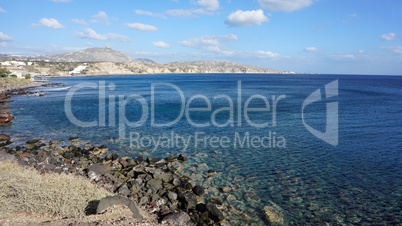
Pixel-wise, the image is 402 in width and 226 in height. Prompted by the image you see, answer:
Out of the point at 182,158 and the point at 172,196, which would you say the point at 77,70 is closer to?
the point at 182,158

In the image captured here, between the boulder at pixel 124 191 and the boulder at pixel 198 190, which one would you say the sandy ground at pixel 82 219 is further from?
the boulder at pixel 198 190

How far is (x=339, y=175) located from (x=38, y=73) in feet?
611

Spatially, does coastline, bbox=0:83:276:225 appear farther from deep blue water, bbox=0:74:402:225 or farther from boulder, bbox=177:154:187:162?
deep blue water, bbox=0:74:402:225

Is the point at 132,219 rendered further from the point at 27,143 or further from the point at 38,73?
the point at 38,73

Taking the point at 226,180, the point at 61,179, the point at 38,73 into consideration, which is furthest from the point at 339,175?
the point at 38,73

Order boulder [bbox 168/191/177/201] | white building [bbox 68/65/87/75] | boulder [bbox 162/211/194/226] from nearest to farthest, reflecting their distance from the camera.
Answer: boulder [bbox 162/211/194/226] → boulder [bbox 168/191/177/201] → white building [bbox 68/65/87/75]

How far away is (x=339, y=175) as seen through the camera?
58.7 feet

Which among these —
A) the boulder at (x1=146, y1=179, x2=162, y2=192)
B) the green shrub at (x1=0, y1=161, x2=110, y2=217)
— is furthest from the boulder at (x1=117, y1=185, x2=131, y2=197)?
the green shrub at (x1=0, y1=161, x2=110, y2=217)

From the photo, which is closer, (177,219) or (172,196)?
(177,219)

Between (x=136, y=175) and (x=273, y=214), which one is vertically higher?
(x=136, y=175)

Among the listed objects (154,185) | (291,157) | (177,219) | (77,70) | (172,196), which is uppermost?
(77,70)

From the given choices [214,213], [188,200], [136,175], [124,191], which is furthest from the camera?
[136,175]

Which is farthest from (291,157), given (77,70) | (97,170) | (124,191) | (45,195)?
(77,70)

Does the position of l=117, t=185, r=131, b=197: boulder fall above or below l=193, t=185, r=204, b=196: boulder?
above
